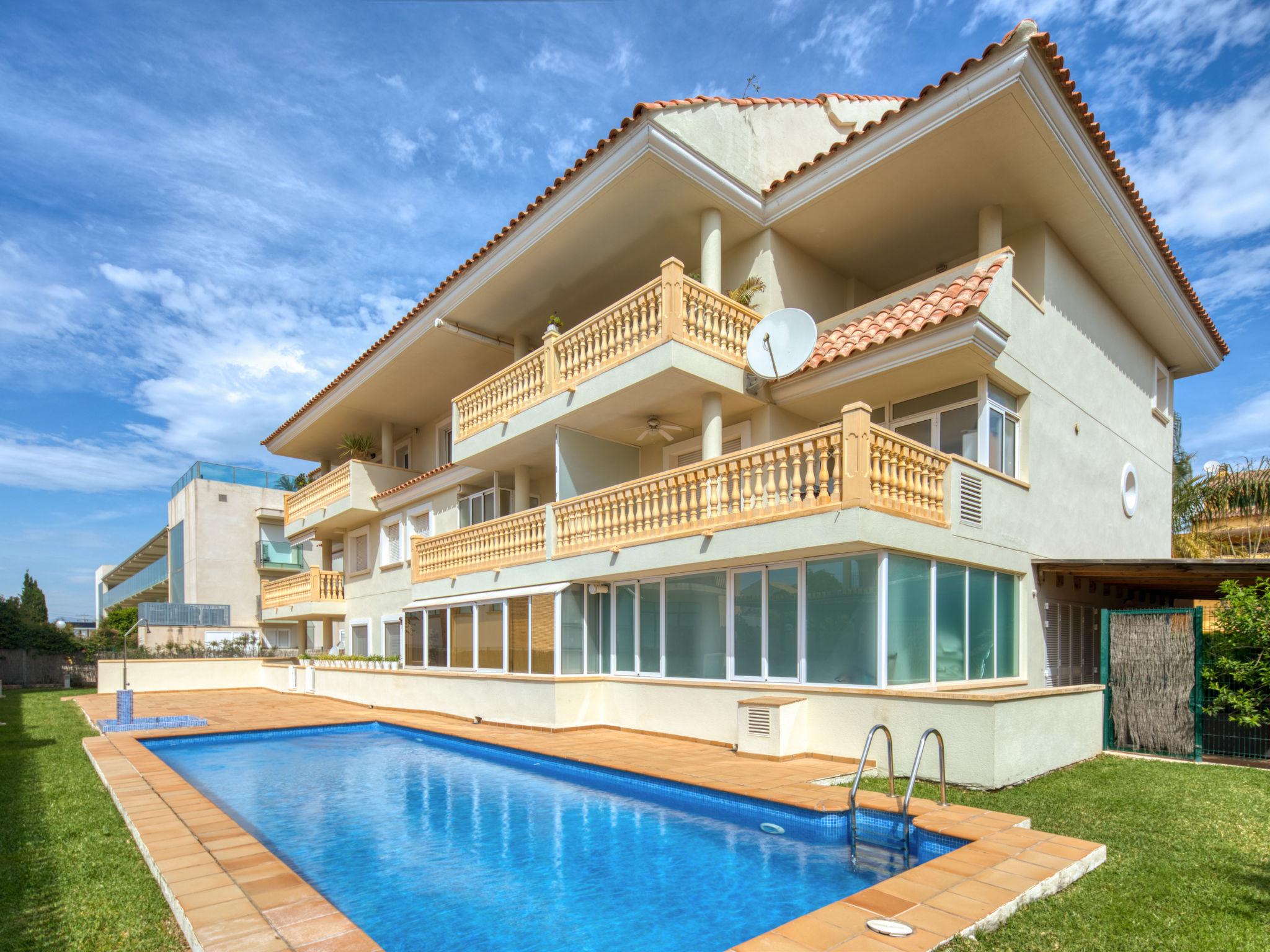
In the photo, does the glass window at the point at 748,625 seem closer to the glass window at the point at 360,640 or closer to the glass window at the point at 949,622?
the glass window at the point at 949,622

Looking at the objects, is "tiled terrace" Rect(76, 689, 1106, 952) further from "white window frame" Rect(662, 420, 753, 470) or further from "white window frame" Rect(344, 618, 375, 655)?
"white window frame" Rect(344, 618, 375, 655)

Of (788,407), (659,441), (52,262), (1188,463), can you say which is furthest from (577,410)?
(1188,463)

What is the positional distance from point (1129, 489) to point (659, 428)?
36.0ft

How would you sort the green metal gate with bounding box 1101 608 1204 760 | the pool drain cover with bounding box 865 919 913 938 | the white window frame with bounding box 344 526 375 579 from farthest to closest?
the white window frame with bounding box 344 526 375 579, the green metal gate with bounding box 1101 608 1204 760, the pool drain cover with bounding box 865 919 913 938

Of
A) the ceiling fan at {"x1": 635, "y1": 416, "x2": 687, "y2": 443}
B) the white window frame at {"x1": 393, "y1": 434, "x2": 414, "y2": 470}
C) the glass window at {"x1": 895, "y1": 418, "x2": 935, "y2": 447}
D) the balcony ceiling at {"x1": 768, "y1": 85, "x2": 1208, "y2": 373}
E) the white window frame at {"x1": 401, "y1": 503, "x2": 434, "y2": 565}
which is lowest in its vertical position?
the white window frame at {"x1": 401, "y1": 503, "x2": 434, "y2": 565}

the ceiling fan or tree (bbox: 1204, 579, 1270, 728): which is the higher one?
the ceiling fan

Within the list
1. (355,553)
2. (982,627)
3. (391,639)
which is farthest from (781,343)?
(355,553)

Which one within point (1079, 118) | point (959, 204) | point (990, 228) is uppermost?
point (1079, 118)

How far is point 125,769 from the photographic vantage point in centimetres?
1039

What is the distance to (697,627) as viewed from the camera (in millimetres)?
13211

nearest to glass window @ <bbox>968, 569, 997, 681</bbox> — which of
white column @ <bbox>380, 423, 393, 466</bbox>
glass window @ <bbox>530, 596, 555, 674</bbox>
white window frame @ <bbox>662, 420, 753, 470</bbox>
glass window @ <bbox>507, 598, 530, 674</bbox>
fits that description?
white window frame @ <bbox>662, 420, 753, 470</bbox>

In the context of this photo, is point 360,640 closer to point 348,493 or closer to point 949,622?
point 348,493

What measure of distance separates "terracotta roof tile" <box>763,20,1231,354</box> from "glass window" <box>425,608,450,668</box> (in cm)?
1270

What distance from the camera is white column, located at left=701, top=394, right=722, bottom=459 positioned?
43.5 feet
